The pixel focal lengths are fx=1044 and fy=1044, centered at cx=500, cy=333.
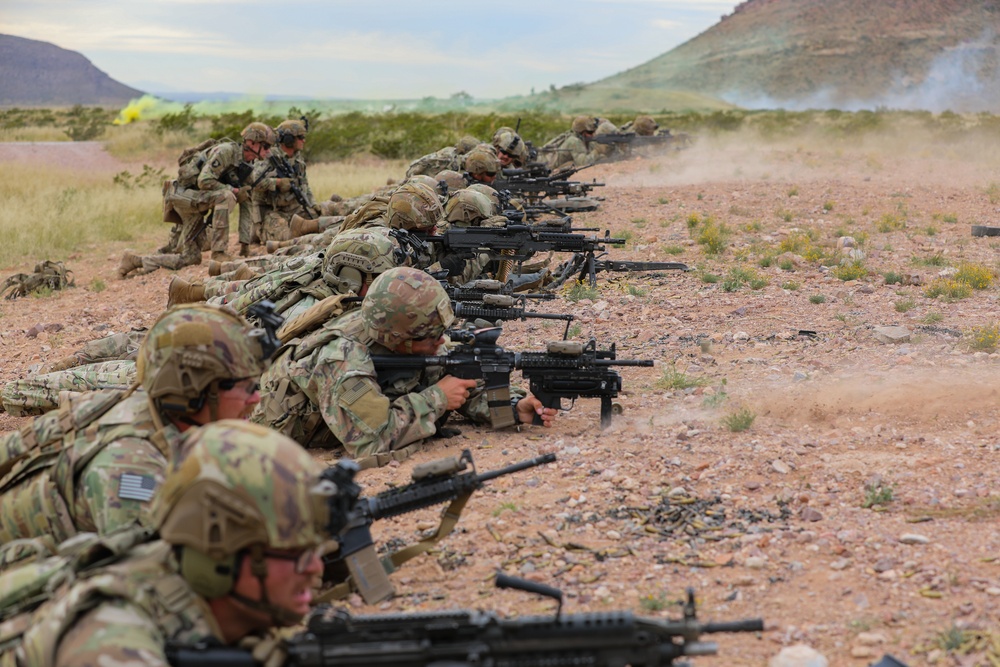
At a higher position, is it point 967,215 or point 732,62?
point 732,62

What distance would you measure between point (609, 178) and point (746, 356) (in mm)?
15451

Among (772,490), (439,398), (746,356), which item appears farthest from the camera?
(746,356)

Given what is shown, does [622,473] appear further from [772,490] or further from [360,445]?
[360,445]

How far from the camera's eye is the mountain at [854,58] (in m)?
70.0

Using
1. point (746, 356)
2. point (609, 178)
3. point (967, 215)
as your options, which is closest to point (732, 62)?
point (609, 178)

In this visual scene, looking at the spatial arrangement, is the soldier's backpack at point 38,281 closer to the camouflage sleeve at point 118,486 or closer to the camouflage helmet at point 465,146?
the camouflage helmet at point 465,146

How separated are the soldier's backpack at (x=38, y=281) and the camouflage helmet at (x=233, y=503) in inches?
436

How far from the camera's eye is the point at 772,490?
18.4 ft

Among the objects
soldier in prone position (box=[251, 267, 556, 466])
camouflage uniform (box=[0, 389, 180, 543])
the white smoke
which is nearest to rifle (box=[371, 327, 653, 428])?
soldier in prone position (box=[251, 267, 556, 466])

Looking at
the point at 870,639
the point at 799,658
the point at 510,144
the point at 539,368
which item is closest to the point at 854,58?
the point at 510,144

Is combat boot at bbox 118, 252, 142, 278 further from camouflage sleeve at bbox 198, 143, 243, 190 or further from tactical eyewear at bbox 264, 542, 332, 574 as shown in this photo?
tactical eyewear at bbox 264, 542, 332, 574

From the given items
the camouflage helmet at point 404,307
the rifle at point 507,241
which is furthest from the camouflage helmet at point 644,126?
the camouflage helmet at point 404,307

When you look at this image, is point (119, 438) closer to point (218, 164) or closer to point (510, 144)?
point (218, 164)

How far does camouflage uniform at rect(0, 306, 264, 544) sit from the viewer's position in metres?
3.89
